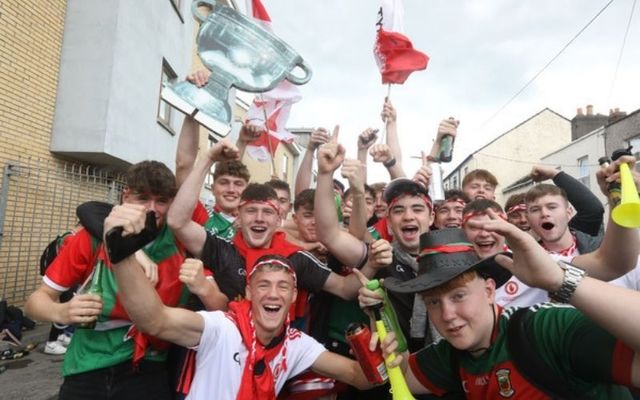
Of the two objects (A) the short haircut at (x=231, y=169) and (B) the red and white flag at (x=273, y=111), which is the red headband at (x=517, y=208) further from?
(B) the red and white flag at (x=273, y=111)

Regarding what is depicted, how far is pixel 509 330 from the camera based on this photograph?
1.90m

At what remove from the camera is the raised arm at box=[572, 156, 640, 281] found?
1.98m

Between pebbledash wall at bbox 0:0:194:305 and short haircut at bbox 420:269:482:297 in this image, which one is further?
pebbledash wall at bbox 0:0:194:305

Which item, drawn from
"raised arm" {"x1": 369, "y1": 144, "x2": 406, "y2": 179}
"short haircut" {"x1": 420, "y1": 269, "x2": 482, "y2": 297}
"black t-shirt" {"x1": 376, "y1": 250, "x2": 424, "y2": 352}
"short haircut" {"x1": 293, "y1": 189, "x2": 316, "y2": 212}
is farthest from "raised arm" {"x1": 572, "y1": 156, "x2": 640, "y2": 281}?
"short haircut" {"x1": 293, "y1": 189, "x2": 316, "y2": 212}

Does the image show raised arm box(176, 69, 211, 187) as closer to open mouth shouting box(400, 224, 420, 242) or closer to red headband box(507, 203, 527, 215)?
open mouth shouting box(400, 224, 420, 242)

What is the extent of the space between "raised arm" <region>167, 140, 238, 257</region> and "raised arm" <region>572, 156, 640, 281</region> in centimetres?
216

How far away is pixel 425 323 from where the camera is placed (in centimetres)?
265

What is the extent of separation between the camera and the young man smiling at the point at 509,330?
1296 millimetres

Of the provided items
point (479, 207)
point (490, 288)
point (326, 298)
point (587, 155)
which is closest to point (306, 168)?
point (326, 298)

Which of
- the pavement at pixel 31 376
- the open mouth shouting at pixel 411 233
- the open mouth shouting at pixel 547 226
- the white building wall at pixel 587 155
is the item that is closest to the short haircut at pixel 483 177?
the open mouth shouting at pixel 547 226

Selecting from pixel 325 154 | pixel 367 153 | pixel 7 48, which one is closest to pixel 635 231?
pixel 325 154

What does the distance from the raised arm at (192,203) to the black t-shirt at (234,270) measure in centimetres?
9

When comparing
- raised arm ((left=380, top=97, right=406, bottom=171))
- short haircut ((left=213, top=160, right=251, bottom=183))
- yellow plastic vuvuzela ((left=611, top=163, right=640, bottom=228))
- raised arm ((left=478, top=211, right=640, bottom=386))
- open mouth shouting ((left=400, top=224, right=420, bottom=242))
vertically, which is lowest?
raised arm ((left=478, top=211, right=640, bottom=386))

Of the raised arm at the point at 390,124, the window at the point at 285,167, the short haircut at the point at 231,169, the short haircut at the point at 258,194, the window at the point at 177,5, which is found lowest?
the short haircut at the point at 258,194
